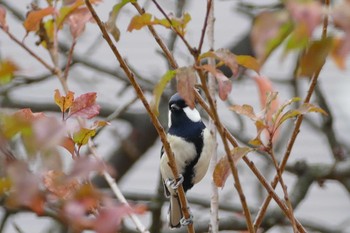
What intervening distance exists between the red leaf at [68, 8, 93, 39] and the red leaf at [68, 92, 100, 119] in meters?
0.57

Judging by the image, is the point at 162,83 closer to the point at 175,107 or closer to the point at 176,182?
the point at 176,182

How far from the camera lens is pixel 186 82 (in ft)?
3.99

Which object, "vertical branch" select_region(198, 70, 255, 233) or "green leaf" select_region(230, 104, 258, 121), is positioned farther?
"green leaf" select_region(230, 104, 258, 121)

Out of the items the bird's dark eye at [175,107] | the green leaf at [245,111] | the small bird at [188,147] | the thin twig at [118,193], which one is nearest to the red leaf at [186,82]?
the green leaf at [245,111]

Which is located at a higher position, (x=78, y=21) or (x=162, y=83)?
(x=78, y=21)

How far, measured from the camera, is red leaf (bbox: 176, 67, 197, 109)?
1.21 m

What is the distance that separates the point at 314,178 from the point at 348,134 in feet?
9.36

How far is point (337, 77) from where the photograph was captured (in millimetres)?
5953

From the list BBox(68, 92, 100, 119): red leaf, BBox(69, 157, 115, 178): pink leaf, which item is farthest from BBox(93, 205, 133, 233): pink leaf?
BBox(68, 92, 100, 119): red leaf

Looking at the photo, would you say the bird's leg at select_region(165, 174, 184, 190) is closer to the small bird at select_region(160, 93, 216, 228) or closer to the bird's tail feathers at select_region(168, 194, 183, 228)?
the small bird at select_region(160, 93, 216, 228)

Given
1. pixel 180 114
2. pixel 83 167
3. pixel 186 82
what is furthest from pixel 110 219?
pixel 180 114

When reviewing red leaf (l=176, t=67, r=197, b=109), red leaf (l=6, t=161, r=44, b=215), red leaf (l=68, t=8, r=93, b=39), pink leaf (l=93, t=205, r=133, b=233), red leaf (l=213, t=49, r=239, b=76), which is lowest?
red leaf (l=6, t=161, r=44, b=215)

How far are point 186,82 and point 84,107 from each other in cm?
38

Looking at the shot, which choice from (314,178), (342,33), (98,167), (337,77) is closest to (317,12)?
(342,33)
